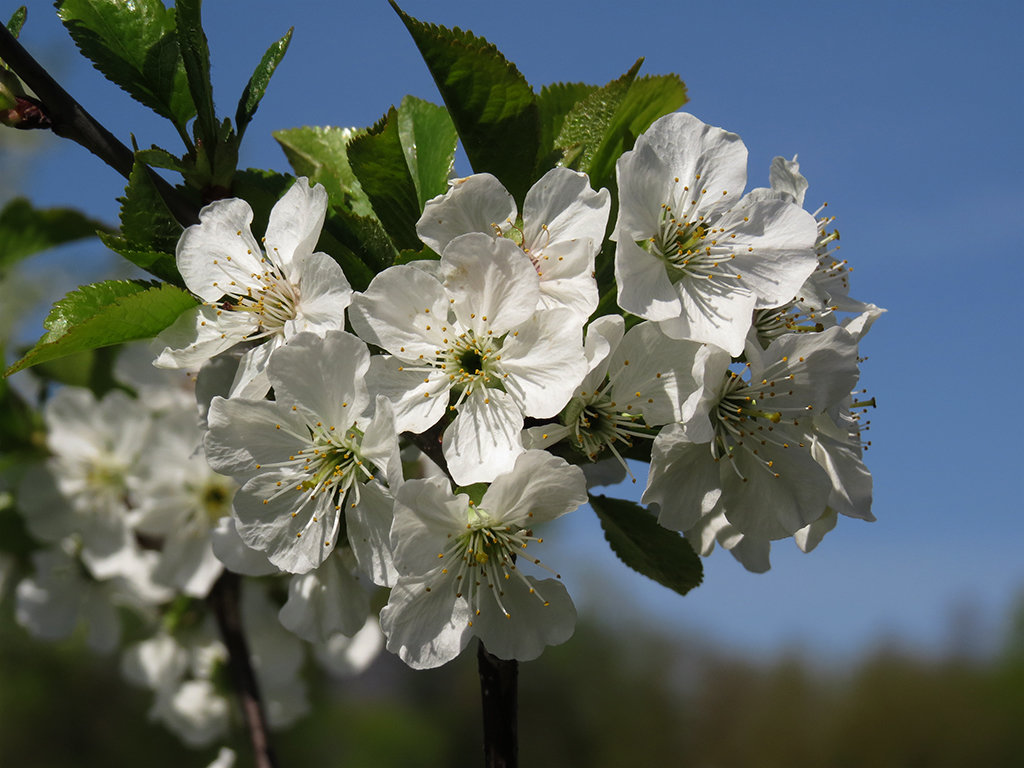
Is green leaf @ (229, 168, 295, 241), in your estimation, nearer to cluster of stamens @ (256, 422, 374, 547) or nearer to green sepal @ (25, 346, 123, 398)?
cluster of stamens @ (256, 422, 374, 547)

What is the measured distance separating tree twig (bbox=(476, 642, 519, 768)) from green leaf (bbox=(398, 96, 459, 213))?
0.50 m

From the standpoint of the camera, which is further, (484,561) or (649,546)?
(649,546)

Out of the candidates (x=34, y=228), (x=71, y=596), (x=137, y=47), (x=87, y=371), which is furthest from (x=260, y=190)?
(x=71, y=596)

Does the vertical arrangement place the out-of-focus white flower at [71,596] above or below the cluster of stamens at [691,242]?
below

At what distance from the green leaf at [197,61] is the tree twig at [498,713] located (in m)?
0.64

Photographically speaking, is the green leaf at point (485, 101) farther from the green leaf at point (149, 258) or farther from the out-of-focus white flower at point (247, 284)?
the green leaf at point (149, 258)

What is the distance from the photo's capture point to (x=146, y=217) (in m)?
0.92

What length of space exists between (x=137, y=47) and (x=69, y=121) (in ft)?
0.39

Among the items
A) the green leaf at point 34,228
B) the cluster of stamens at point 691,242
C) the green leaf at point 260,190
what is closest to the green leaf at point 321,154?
the green leaf at point 260,190

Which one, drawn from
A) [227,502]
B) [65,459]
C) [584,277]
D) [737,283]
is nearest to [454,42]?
[584,277]

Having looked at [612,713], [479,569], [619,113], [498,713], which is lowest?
[612,713]

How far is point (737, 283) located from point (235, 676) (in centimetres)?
122

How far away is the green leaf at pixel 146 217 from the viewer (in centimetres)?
89

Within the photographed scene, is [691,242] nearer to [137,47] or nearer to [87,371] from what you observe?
[137,47]
